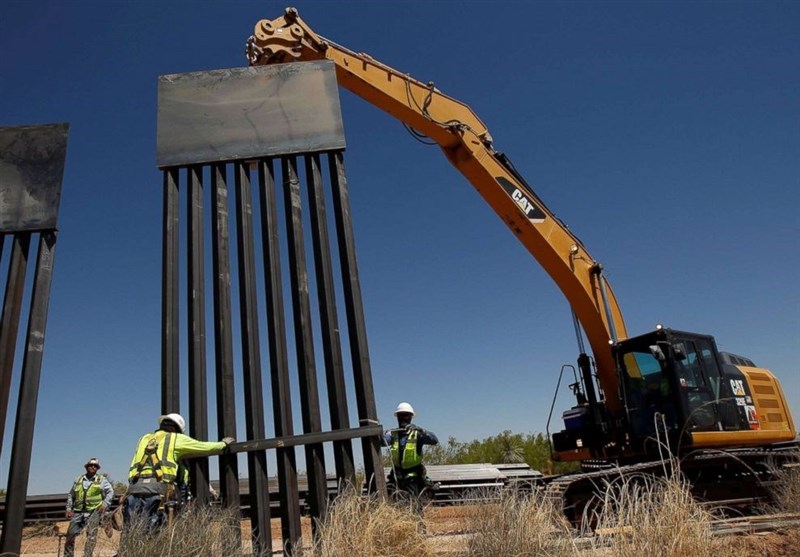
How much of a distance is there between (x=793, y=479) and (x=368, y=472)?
5.92 meters

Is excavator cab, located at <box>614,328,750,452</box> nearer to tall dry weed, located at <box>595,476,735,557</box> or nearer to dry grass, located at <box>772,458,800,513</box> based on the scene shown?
dry grass, located at <box>772,458,800,513</box>

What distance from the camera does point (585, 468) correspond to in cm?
1091

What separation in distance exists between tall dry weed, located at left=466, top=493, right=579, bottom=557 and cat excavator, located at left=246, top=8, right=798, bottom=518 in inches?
165

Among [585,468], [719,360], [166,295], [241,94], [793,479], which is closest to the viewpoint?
[166,295]

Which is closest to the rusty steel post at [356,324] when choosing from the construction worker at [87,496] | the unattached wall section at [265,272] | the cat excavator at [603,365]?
the unattached wall section at [265,272]

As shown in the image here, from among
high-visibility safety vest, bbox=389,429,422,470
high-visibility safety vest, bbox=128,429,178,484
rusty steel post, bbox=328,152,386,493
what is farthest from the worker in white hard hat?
high-visibility safety vest, bbox=128,429,178,484

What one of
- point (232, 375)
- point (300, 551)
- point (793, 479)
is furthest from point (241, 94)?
point (793, 479)

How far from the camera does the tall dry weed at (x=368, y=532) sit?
4473 mm

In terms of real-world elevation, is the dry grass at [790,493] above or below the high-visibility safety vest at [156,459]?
below

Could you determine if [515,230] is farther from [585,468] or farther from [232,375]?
[232,375]

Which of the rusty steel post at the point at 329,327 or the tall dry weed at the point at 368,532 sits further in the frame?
the rusty steel post at the point at 329,327

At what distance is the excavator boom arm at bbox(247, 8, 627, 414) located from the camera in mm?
10617

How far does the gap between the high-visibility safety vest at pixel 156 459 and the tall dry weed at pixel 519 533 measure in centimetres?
269

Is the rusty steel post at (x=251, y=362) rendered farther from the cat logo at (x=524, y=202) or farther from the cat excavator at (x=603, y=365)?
the cat logo at (x=524, y=202)
